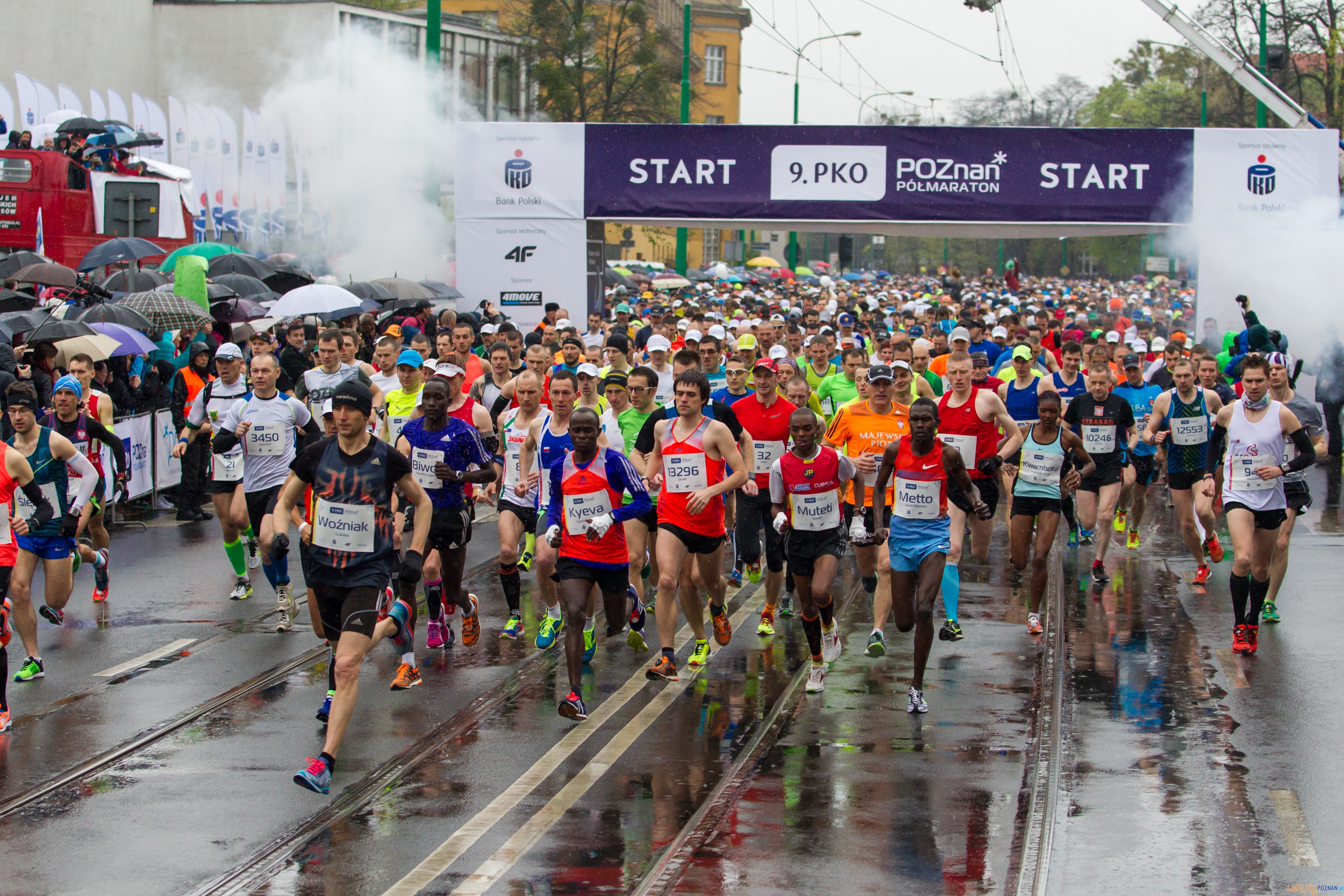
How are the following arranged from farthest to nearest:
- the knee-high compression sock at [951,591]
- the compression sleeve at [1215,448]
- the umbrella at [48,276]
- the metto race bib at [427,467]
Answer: the umbrella at [48,276], the compression sleeve at [1215,448], the knee-high compression sock at [951,591], the metto race bib at [427,467]

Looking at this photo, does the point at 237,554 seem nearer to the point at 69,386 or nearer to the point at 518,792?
the point at 69,386

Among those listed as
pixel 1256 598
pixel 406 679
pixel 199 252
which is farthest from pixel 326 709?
pixel 199 252

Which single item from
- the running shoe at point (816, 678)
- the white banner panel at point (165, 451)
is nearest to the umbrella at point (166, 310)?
the white banner panel at point (165, 451)

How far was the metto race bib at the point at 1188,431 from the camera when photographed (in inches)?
498

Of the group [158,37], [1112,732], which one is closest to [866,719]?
[1112,732]

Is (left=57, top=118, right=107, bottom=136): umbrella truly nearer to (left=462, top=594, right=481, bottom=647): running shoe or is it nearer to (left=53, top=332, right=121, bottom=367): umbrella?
(left=53, top=332, right=121, bottom=367): umbrella

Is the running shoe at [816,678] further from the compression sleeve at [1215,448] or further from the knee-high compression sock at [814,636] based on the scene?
the compression sleeve at [1215,448]

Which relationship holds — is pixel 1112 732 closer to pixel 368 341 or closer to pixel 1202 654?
pixel 1202 654

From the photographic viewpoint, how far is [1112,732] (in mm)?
7941

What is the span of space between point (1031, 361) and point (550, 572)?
5.09 metres

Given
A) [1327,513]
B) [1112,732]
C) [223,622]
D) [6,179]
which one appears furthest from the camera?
[6,179]

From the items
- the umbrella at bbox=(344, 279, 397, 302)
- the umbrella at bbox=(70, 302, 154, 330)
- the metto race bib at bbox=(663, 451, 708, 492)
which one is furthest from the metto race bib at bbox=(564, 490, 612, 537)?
the umbrella at bbox=(344, 279, 397, 302)

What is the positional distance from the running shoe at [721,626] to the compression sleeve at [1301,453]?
3.74 m

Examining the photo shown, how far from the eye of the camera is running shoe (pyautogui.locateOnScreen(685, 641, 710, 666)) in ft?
30.9
